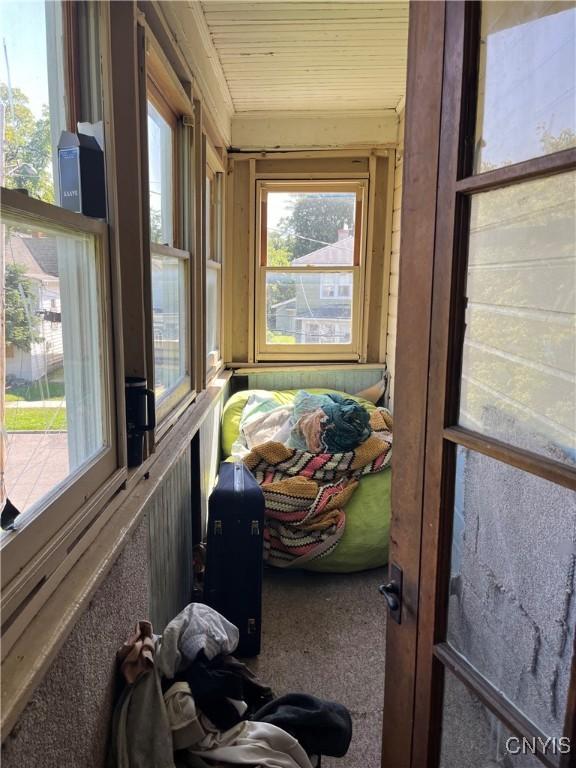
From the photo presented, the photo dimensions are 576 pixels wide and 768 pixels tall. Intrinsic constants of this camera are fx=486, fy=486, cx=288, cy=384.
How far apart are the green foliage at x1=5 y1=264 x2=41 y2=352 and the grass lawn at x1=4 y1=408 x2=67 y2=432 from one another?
0.12m

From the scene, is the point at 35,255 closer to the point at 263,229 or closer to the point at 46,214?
the point at 46,214

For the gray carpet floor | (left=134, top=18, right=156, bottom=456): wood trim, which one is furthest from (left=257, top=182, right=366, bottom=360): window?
(left=134, top=18, right=156, bottom=456): wood trim

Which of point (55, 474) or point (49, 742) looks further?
point (55, 474)

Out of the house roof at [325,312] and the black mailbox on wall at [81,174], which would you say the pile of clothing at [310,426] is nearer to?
the house roof at [325,312]

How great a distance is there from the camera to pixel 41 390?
0.95 m

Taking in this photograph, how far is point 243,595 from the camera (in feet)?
6.61

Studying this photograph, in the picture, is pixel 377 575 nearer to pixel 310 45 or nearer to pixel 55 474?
pixel 55 474

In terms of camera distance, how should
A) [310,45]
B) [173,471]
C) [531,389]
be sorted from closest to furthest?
[531,389] < [173,471] < [310,45]

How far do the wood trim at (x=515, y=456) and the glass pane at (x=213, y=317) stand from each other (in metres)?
2.45

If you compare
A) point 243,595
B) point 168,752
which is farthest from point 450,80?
point 243,595

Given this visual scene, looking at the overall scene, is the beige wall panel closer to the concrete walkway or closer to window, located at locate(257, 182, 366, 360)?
window, located at locate(257, 182, 366, 360)

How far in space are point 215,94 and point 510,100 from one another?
2.55 meters

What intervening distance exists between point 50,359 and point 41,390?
7 cm
